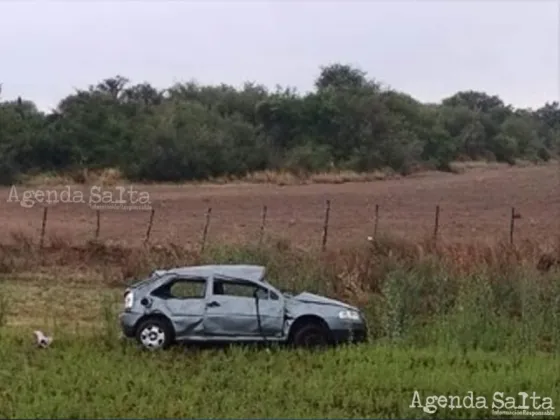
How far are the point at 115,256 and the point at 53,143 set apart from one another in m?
35.6

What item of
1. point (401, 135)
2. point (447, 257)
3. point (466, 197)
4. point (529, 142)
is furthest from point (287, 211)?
point (529, 142)

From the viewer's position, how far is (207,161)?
60562mm

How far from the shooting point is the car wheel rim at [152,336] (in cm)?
1573

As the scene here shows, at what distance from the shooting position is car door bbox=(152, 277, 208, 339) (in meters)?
15.9

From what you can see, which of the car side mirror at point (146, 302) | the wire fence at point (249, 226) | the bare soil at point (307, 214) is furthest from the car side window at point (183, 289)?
the bare soil at point (307, 214)

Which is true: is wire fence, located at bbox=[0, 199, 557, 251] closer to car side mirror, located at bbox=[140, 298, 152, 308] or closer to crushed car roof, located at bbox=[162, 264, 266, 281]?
crushed car roof, located at bbox=[162, 264, 266, 281]

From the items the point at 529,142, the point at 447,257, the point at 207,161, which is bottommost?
the point at 447,257

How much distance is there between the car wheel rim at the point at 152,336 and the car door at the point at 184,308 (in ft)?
0.86

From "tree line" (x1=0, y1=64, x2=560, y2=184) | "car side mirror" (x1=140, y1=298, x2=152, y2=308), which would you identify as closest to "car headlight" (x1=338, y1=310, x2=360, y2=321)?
"car side mirror" (x1=140, y1=298, x2=152, y2=308)

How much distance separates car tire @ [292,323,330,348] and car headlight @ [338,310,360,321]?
35 cm

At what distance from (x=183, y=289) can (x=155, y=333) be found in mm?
1572

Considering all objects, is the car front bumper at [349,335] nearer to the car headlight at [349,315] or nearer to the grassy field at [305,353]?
the car headlight at [349,315]

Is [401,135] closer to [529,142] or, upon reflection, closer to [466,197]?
[466,197]

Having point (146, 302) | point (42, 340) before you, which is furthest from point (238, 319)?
point (42, 340)
